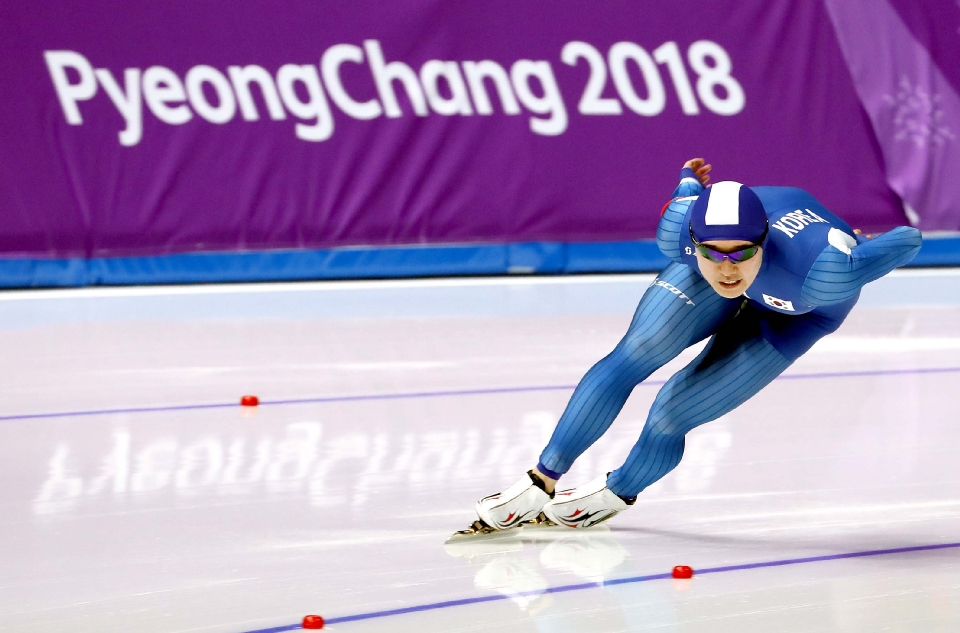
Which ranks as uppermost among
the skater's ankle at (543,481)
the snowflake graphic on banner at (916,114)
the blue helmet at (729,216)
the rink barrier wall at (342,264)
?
the snowflake graphic on banner at (916,114)

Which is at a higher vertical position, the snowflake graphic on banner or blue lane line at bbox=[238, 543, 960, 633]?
the snowflake graphic on banner

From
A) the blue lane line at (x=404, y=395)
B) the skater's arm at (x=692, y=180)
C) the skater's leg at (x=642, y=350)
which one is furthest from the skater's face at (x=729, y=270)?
the blue lane line at (x=404, y=395)

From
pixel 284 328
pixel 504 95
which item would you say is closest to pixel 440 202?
pixel 504 95

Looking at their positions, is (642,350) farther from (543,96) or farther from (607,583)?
(543,96)

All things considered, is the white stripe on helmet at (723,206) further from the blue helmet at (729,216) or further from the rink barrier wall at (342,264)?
the rink barrier wall at (342,264)

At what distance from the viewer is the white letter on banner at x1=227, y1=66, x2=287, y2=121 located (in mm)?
7430

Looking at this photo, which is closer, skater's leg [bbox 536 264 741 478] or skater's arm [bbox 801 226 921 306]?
skater's arm [bbox 801 226 921 306]

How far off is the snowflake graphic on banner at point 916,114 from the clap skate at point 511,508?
5.68 meters

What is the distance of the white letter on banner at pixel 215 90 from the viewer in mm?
7391

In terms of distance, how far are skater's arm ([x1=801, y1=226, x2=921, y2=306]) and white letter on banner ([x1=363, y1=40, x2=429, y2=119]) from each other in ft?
16.8

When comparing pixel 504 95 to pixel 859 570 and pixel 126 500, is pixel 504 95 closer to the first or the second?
pixel 126 500

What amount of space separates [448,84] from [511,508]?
489cm

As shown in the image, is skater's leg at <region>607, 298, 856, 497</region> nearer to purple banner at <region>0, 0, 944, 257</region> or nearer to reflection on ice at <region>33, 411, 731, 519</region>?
reflection on ice at <region>33, 411, 731, 519</region>

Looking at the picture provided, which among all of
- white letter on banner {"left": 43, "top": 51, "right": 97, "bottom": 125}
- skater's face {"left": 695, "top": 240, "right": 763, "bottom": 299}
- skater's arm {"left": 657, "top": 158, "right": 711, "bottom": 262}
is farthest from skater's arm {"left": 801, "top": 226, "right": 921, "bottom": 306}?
white letter on banner {"left": 43, "top": 51, "right": 97, "bottom": 125}
